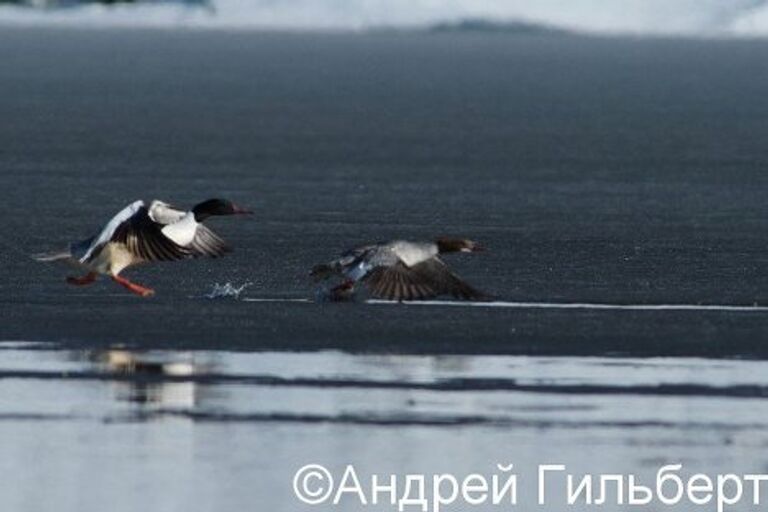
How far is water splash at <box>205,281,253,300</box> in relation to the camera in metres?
15.5

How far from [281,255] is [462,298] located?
10.1 ft

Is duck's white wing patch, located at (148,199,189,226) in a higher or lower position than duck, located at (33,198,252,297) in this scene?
higher

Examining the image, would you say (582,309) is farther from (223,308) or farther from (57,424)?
(57,424)

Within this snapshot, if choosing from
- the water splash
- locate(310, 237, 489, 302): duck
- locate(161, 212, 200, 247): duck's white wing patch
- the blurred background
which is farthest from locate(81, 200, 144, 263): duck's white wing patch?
the blurred background

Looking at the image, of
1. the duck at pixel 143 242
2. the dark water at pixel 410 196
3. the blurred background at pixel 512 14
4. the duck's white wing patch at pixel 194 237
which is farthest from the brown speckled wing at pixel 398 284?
the blurred background at pixel 512 14

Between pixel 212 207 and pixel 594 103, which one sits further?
pixel 594 103

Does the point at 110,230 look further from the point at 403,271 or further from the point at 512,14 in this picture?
the point at 512,14

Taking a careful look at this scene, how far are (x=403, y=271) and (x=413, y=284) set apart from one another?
89 millimetres

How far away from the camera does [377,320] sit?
14.6 meters

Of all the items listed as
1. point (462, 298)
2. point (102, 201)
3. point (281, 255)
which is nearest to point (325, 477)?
point (462, 298)

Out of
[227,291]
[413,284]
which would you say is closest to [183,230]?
[227,291]

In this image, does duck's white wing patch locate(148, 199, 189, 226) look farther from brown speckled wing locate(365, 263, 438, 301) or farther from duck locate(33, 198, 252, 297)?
brown speckled wing locate(365, 263, 438, 301)

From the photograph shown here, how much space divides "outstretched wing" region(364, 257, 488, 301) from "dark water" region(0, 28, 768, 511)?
0.19 m

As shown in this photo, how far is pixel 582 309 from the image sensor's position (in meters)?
15.1
